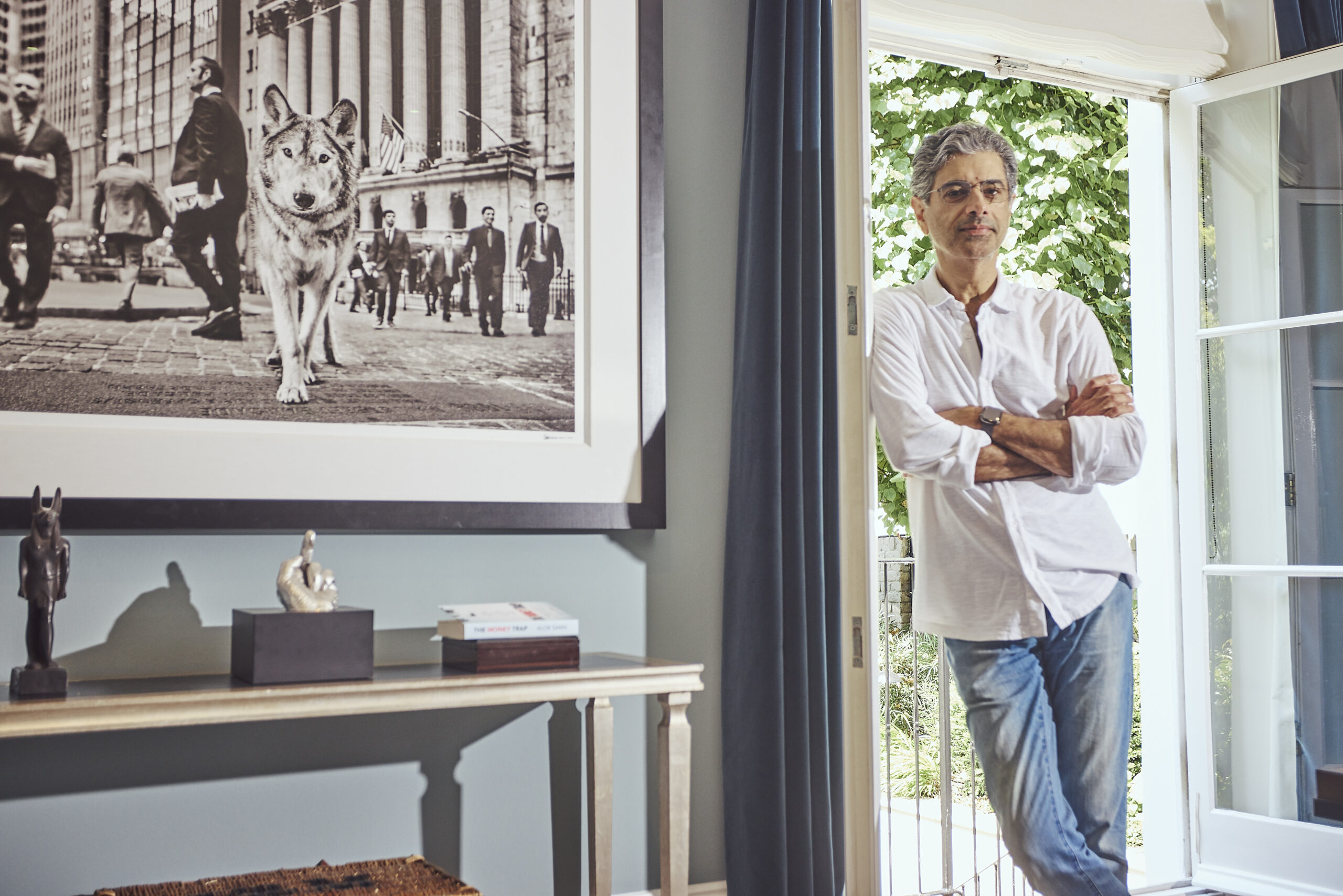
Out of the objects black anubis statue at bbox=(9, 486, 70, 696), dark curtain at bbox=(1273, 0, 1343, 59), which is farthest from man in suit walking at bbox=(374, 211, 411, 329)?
dark curtain at bbox=(1273, 0, 1343, 59)

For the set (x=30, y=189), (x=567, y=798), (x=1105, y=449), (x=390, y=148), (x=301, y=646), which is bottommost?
(x=567, y=798)

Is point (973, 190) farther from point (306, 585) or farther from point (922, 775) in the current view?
point (922, 775)

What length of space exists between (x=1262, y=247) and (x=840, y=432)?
4.90 feet

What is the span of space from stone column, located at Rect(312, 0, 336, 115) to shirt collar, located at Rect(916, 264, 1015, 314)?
1.58 metres

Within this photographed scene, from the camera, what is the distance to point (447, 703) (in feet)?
6.30

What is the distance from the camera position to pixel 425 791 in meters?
2.27

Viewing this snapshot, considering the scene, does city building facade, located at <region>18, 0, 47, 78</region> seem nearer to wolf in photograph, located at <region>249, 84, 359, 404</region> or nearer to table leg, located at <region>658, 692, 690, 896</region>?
wolf in photograph, located at <region>249, 84, 359, 404</region>

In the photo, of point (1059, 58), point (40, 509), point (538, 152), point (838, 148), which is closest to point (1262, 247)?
point (1059, 58)

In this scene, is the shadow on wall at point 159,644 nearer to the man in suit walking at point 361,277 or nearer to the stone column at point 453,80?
the man in suit walking at point 361,277

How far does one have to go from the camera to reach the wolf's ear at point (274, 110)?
7.09 feet

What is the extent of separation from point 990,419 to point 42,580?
6.86 ft

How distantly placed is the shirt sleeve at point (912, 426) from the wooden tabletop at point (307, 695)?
0.84m

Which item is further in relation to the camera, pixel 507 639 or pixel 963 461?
pixel 963 461

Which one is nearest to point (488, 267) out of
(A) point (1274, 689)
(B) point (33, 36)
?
(B) point (33, 36)
